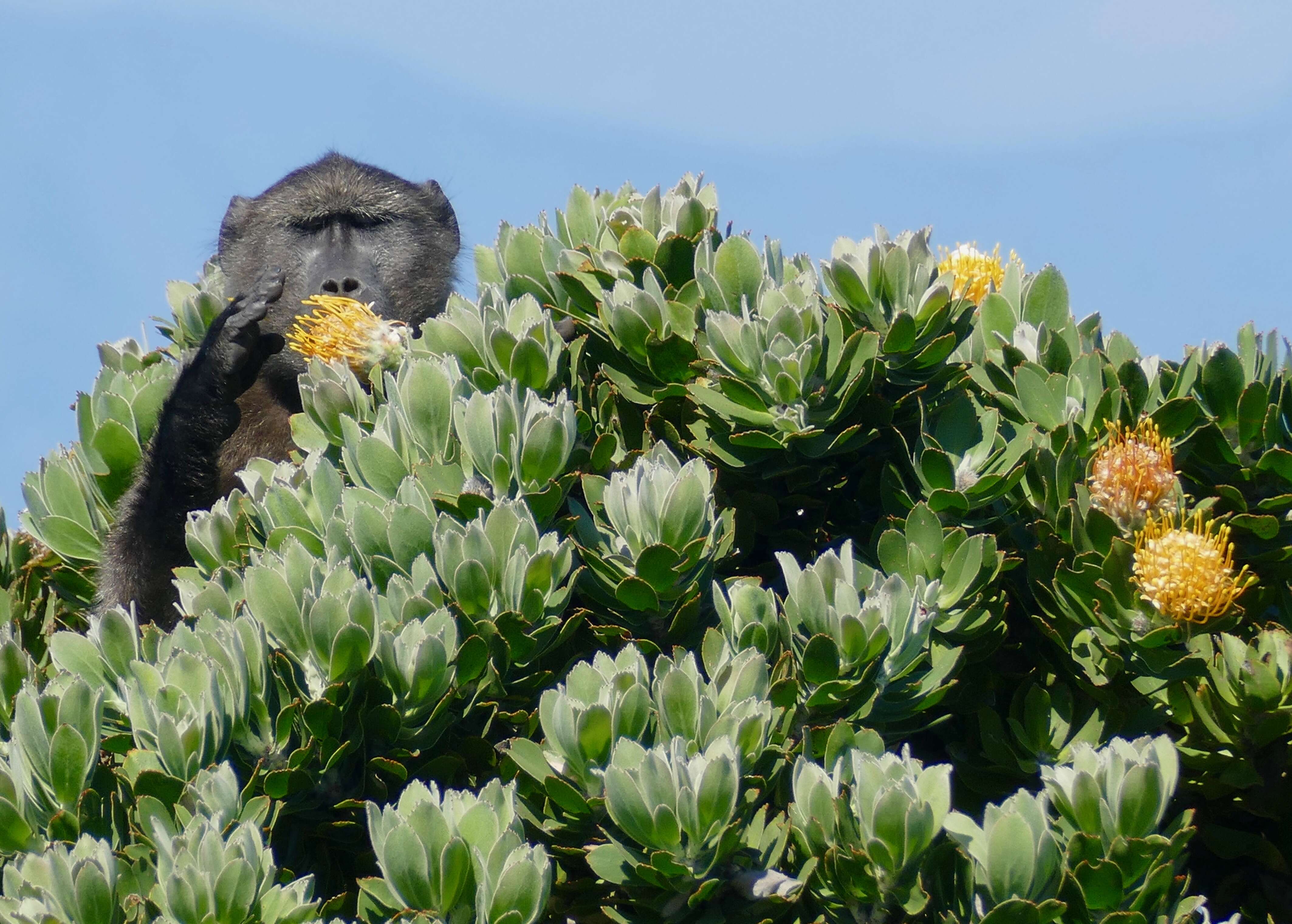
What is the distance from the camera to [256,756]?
245cm

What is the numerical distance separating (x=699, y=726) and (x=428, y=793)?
503mm

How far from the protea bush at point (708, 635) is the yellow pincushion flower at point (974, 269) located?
261mm

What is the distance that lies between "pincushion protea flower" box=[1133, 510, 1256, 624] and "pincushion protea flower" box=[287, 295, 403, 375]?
7.08 ft

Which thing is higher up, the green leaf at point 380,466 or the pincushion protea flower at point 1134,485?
the green leaf at point 380,466

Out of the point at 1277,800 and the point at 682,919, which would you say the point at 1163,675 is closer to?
the point at 1277,800

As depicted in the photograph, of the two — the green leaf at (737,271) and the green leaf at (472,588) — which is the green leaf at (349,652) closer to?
the green leaf at (472,588)

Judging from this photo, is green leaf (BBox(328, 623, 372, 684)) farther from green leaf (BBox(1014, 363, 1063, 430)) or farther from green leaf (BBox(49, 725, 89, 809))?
green leaf (BBox(1014, 363, 1063, 430))

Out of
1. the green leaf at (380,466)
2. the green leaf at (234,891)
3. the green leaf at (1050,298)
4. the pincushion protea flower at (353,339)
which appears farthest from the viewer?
the pincushion protea flower at (353,339)

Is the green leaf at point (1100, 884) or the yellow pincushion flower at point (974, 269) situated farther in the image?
the yellow pincushion flower at point (974, 269)

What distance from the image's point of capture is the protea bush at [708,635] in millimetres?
2205

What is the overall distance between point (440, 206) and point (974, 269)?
473cm

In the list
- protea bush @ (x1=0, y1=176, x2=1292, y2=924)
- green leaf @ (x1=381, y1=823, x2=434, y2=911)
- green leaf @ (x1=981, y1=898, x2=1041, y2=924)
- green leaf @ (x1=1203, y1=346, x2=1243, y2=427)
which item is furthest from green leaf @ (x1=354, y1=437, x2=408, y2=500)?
green leaf @ (x1=1203, y1=346, x2=1243, y2=427)

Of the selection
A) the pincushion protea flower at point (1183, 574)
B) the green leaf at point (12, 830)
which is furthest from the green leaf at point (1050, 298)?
the green leaf at point (12, 830)

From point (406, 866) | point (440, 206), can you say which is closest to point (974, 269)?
point (406, 866)
